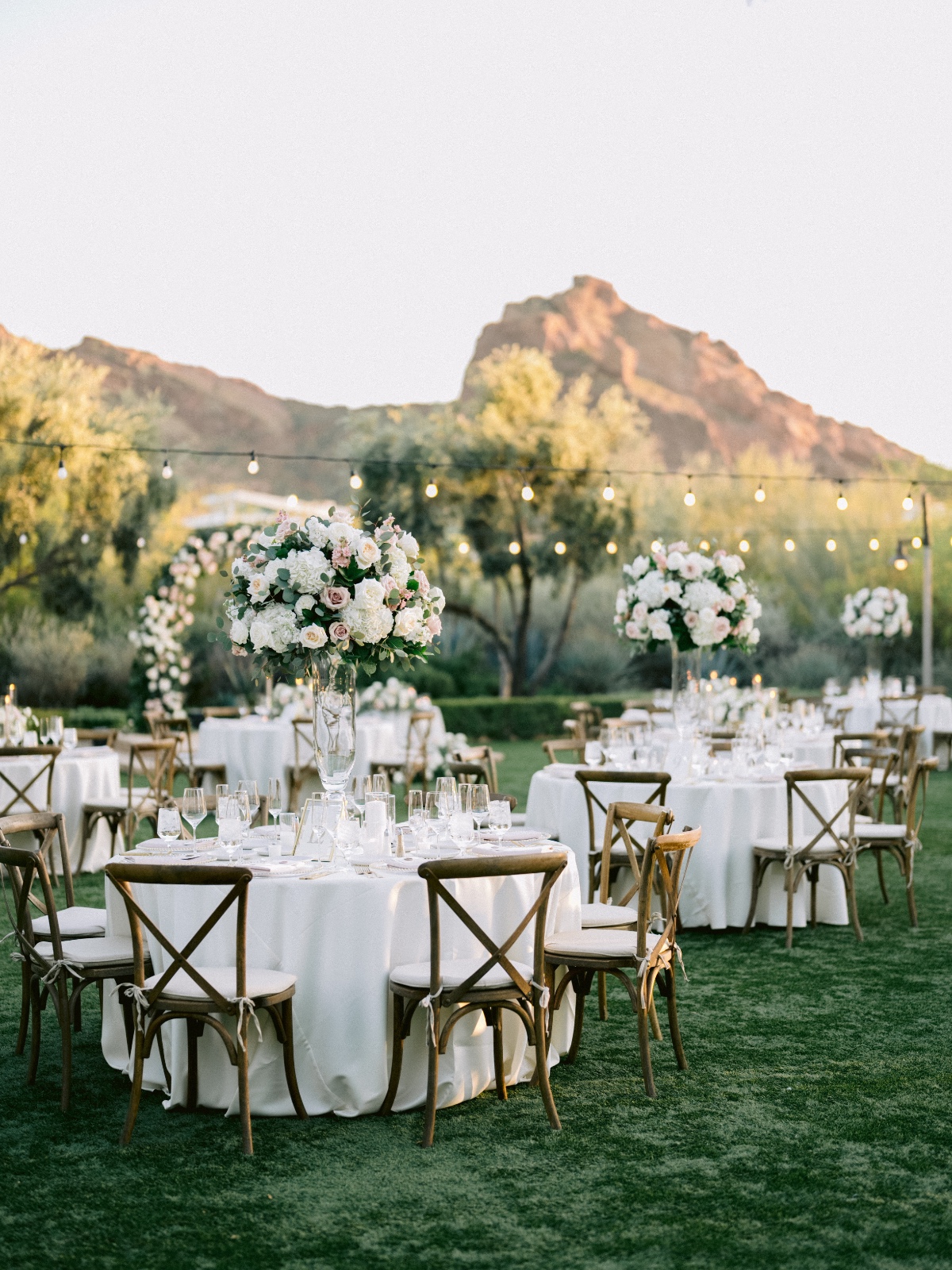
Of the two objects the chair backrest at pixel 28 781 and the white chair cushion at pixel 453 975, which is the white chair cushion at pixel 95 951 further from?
the chair backrest at pixel 28 781

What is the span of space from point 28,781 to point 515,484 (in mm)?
16237

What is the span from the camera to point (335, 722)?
517 centimetres

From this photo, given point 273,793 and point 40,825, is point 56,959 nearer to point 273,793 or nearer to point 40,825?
point 40,825

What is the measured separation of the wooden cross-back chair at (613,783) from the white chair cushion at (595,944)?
44.8 inches

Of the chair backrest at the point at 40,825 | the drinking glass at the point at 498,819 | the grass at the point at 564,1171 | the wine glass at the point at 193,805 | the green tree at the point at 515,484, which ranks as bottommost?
the grass at the point at 564,1171

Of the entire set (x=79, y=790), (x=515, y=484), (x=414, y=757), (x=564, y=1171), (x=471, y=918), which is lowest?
(x=564, y=1171)

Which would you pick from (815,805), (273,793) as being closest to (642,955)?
(273,793)

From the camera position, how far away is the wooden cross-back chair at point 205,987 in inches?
158

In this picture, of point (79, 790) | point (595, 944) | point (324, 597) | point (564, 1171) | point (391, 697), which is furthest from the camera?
point (391, 697)

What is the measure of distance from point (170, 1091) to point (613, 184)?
3069cm

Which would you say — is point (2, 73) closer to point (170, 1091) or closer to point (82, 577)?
point (82, 577)

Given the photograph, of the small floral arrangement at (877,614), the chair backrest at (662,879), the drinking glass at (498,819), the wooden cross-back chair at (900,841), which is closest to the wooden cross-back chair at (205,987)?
the drinking glass at (498,819)

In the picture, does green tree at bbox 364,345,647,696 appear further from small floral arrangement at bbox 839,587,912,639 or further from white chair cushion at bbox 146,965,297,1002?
white chair cushion at bbox 146,965,297,1002

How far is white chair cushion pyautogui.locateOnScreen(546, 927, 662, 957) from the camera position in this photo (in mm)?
4648
